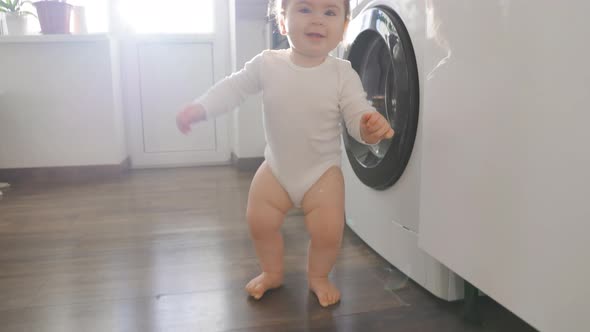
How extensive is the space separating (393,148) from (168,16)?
2.12 metres

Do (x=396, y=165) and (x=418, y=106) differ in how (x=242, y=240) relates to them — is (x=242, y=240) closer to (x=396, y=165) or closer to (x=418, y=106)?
(x=396, y=165)

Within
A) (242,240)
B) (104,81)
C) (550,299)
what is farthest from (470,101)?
(104,81)

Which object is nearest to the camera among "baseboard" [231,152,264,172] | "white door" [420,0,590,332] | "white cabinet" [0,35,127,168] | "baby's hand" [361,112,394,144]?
"white door" [420,0,590,332]

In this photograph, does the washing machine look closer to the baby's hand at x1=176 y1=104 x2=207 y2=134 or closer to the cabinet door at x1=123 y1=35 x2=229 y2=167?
the baby's hand at x1=176 y1=104 x2=207 y2=134

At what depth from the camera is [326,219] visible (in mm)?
951

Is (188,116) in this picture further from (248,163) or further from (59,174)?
(59,174)

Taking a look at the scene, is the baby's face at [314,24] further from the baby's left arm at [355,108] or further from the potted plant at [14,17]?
the potted plant at [14,17]

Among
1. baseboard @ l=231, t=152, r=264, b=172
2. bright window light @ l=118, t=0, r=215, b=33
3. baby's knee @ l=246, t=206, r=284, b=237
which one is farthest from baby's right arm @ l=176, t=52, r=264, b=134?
bright window light @ l=118, t=0, r=215, b=33

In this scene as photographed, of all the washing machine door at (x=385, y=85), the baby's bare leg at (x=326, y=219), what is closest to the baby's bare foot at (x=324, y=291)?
the baby's bare leg at (x=326, y=219)

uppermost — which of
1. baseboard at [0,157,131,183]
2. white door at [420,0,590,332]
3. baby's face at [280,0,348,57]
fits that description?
baby's face at [280,0,348,57]

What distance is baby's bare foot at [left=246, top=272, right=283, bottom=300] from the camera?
1.00 meters

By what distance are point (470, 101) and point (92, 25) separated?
8.33 ft

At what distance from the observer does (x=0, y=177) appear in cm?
238

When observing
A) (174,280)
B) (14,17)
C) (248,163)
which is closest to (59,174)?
(14,17)
